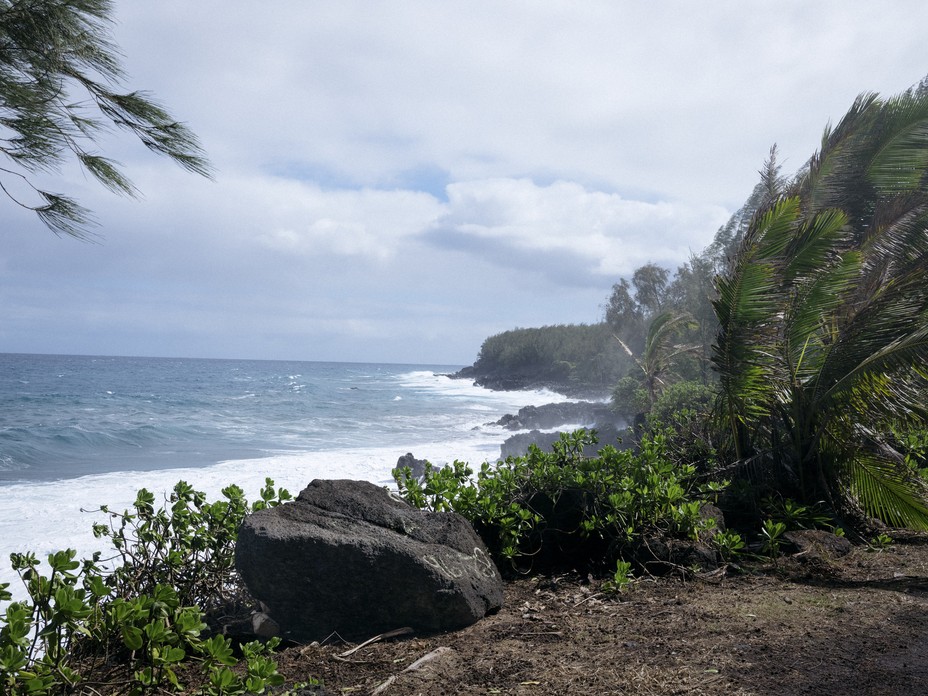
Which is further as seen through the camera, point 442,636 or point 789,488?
point 789,488

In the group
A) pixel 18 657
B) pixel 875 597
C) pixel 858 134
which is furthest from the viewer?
pixel 858 134

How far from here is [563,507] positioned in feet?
16.0

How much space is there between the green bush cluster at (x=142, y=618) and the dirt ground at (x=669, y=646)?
0.66 metres

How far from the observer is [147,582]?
140 inches

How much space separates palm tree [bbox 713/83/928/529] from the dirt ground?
147 centimetres

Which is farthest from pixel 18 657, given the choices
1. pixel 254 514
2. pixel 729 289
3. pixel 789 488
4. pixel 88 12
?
pixel 789 488

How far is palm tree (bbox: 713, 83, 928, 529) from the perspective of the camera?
5297mm

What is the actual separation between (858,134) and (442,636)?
926 centimetres

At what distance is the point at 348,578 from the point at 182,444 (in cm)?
2342

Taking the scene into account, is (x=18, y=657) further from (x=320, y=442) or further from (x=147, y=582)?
(x=320, y=442)

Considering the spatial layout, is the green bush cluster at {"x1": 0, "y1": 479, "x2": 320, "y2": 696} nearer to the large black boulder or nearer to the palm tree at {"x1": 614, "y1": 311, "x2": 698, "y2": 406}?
the large black boulder

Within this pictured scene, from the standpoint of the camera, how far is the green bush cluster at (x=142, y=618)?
220 centimetres

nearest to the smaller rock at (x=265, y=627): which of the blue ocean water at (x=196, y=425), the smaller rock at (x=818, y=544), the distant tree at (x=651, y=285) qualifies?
the smaller rock at (x=818, y=544)

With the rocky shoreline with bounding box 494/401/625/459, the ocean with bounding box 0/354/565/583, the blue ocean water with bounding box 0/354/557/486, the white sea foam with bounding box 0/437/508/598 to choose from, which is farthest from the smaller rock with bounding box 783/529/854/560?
the rocky shoreline with bounding box 494/401/625/459
